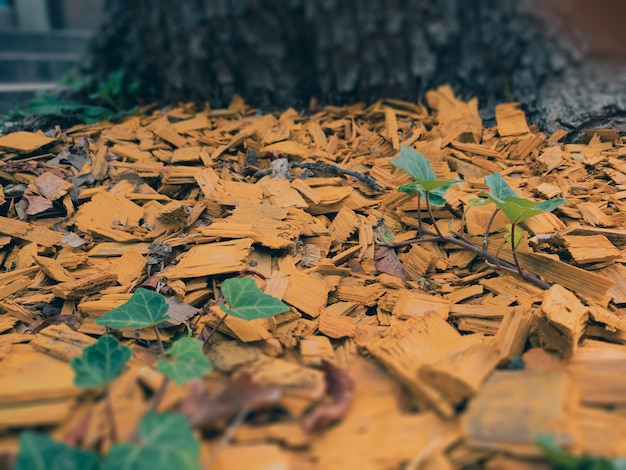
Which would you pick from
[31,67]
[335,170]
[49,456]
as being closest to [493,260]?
[335,170]

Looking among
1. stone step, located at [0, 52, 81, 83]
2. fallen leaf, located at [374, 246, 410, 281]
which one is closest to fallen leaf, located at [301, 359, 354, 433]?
fallen leaf, located at [374, 246, 410, 281]

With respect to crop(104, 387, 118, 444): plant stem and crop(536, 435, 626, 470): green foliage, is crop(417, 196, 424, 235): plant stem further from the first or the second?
crop(104, 387, 118, 444): plant stem

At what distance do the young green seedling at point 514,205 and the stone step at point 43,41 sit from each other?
22.4ft

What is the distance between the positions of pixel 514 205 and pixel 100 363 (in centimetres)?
106

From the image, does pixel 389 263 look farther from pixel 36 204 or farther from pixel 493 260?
pixel 36 204

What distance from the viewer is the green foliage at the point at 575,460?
73 cm

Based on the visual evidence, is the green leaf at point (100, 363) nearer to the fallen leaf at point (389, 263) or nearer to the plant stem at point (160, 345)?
the plant stem at point (160, 345)

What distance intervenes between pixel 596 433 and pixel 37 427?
0.97 meters

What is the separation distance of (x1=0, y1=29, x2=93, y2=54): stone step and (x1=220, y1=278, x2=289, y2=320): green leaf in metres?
6.76

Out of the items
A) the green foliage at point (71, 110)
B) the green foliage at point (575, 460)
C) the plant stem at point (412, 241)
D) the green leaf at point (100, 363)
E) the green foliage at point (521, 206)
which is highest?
the green foliage at point (71, 110)

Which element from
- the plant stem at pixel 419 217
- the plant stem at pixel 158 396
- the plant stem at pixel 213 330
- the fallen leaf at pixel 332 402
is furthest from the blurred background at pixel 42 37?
the fallen leaf at pixel 332 402

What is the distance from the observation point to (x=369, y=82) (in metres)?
2.55

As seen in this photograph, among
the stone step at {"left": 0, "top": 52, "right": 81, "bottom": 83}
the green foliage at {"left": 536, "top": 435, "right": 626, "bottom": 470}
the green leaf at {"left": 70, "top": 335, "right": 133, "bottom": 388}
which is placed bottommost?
the green foliage at {"left": 536, "top": 435, "right": 626, "bottom": 470}

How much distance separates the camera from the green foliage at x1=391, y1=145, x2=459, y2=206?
1.49m
